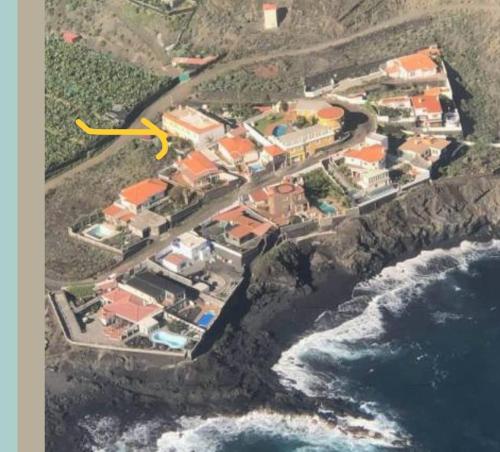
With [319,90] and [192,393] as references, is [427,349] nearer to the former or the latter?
[192,393]

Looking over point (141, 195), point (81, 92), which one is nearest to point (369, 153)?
point (141, 195)

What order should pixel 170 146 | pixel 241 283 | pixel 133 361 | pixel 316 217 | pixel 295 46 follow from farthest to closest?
1. pixel 295 46
2. pixel 170 146
3. pixel 316 217
4. pixel 241 283
5. pixel 133 361

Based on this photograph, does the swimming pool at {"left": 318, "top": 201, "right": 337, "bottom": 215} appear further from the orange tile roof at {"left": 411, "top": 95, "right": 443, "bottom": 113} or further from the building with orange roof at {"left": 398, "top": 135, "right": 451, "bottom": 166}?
the orange tile roof at {"left": 411, "top": 95, "right": 443, "bottom": 113}

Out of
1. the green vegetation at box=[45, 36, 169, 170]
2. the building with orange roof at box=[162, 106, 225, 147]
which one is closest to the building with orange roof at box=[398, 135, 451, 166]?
the building with orange roof at box=[162, 106, 225, 147]

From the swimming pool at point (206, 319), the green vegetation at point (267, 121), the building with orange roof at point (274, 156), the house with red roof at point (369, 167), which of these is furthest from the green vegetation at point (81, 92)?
the swimming pool at point (206, 319)

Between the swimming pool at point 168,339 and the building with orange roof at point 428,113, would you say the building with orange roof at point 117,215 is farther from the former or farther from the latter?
the building with orange roof at point 428,113

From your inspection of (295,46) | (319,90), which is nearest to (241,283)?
(319,90)

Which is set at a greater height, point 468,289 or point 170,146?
point 170,146
